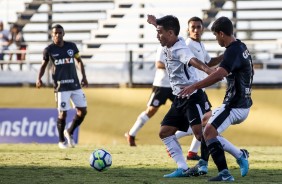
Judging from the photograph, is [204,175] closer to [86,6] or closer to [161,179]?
[161,179]

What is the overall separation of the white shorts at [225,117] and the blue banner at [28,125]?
10.1 m

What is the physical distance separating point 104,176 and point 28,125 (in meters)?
9.80

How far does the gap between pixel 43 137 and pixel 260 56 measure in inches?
228

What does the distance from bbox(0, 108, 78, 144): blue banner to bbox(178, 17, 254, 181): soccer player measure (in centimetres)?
1016

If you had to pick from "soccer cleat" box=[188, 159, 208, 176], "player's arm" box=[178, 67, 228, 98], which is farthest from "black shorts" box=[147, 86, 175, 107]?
"player's arm" box=[178, 67, 228, 98]

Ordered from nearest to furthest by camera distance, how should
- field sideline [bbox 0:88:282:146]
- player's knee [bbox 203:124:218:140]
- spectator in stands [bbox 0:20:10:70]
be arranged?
player's knee [bbox 203:124:218:140], field sideline [bbox 0:88:282:146], spectator in stands [bbox 0:20:10:70]

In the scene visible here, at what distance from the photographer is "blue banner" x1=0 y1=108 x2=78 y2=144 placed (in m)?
20.4

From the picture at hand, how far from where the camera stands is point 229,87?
411 inches

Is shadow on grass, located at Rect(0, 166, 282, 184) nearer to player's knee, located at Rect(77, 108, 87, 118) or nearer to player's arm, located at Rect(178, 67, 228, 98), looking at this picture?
player's arm, located at Rect(178, 67, 228, 98)

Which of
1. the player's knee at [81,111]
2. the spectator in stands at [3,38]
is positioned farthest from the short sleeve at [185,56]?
the spectator in stands at [3,38]

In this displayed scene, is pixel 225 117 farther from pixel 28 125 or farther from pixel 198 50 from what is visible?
pixel 28 125

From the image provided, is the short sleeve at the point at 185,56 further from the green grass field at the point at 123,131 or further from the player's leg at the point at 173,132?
the green grass field at the point at 123,131

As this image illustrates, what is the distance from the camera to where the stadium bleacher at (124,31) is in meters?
21.7

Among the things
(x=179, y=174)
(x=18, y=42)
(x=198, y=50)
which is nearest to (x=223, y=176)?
(x=179, y=174)
